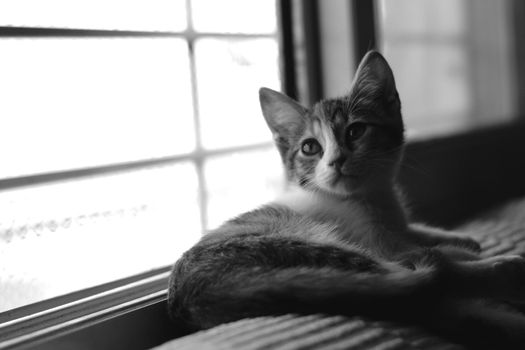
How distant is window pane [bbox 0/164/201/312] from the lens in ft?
4.05

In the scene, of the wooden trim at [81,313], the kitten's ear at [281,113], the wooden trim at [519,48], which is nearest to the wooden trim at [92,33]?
the kitten's ear at [281,113]

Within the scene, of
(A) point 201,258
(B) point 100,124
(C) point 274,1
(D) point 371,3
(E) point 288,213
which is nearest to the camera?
(A) point 201,258

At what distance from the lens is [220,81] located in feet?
5.65

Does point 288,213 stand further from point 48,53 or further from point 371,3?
point 371,3

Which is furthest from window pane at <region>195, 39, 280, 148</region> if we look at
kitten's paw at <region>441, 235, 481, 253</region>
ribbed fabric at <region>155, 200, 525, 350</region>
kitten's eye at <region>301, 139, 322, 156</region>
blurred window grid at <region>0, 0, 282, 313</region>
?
ribbed fabric at <region>155, 200, 525, 350</region>

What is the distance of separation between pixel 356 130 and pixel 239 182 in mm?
604

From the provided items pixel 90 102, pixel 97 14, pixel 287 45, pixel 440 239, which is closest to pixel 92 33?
pixel 97 14

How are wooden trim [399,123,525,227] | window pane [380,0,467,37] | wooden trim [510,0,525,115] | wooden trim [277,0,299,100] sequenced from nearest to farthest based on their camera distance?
wooden trim [277,0,299,100] < wooden trim [399,123,525,227] < window pane [380,0,467,37] < wooden trim [510,0,525,115]

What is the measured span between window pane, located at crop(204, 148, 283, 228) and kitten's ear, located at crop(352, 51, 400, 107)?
48 centimetres

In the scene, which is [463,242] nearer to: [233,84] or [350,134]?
[350,134]

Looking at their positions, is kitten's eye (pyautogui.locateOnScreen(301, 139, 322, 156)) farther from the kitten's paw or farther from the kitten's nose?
the kitten's paw

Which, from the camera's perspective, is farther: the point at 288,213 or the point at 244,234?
the point at 288,213

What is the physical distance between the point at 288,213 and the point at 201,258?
0.99 feet

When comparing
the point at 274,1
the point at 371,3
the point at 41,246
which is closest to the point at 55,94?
the point at 41,246
